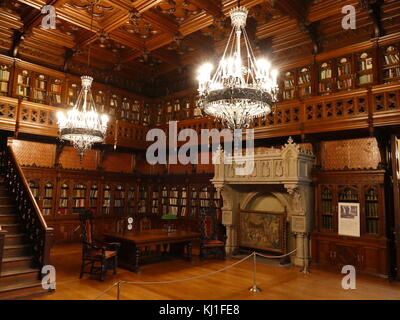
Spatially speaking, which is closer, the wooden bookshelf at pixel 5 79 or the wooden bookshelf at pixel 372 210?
the wooden bookshelf at pixel 372 210

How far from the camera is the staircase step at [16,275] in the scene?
4.96 m

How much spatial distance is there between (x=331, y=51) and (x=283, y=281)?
5612 millimetres

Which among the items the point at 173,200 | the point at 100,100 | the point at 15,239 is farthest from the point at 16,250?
the point at 100,100

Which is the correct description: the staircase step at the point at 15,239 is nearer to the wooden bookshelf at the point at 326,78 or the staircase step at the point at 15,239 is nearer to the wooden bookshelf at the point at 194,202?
the wooden bookshelf at the point at 194,202

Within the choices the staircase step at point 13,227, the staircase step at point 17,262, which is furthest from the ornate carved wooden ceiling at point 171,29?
the staircase step at point 17,262

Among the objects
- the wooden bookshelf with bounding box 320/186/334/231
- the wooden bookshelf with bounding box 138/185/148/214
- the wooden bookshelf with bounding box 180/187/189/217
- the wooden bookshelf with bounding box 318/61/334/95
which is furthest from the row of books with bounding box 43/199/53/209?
the wooden bookshelf with bounding box 318/61/334/95

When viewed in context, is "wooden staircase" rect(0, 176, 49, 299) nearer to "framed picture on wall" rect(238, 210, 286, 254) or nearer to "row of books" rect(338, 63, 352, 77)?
"framed picture on wall" rect(238, 210, 286, 254)

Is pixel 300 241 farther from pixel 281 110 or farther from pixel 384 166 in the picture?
pixel 281 110

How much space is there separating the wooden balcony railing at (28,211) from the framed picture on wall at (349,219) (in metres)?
6.07

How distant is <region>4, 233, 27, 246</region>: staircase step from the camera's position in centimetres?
580

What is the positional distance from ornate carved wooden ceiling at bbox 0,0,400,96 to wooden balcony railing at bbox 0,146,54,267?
Result: 11.7 feet

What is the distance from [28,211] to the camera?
6.18 m

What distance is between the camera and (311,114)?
7562 millimetres

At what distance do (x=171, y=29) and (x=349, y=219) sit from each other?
6471mm
